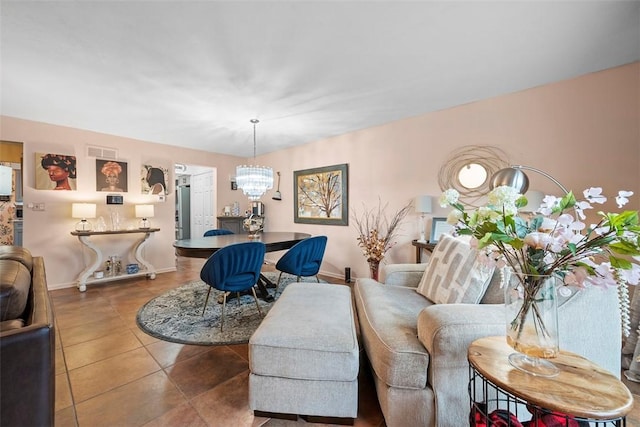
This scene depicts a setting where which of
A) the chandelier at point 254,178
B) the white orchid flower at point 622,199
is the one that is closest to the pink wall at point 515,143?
the chandelier at point 254,178

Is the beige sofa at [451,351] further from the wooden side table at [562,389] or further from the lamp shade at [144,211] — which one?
the lamp shade at [144,211]

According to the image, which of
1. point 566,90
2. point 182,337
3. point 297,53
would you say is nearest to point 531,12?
point 566,90

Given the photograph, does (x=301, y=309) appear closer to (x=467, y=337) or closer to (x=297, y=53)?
(x=467, y=337)

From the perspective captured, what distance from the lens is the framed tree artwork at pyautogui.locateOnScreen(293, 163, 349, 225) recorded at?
4.04 meters

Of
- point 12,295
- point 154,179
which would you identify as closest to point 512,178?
point 12,295

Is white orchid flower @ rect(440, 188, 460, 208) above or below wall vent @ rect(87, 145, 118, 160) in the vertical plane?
below

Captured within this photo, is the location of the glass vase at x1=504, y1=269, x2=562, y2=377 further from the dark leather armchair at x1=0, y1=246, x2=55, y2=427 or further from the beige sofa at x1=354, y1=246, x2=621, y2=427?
the dark leather armchair at x1=0, y1=246, x2=55, y2=427

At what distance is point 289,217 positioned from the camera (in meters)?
4.92

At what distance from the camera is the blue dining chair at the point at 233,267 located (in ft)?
7.30

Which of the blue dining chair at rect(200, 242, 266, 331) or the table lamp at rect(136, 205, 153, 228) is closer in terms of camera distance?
the blue dining chair at rect(200, 242, 266, 331)

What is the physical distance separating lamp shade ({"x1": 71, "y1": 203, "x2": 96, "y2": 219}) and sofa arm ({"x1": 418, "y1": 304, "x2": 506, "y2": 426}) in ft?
14.3

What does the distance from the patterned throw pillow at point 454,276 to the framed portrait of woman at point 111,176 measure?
4.53 meters

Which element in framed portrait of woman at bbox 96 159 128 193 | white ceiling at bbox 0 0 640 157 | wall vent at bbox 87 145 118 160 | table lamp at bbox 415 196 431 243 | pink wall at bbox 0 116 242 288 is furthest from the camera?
framed portrait of woman at bbox 96 159 128 193

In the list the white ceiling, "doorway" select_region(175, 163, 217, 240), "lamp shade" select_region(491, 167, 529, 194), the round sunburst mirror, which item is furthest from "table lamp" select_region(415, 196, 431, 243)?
"doorway" select_region(175, 163, 217, 240)
